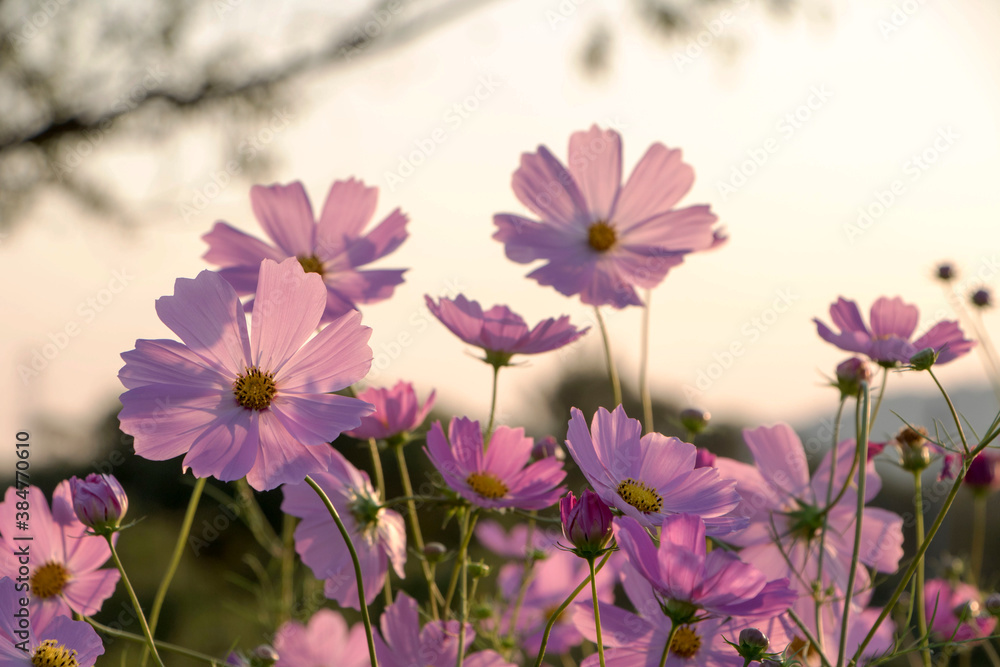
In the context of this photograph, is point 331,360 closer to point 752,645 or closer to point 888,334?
point 752,645

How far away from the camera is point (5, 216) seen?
3.42m

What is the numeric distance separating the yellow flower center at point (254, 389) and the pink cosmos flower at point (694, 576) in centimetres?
25

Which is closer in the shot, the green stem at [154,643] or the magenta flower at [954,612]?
the green stem at [154,643]

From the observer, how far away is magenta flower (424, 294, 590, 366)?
2.39 feet

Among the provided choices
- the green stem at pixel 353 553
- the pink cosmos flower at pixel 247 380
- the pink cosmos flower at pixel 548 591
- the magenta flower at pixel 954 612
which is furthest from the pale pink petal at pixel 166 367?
the magenta flower at pixel 954 612

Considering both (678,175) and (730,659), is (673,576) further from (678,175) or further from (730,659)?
(678,175)

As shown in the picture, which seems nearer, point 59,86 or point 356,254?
point 356,254

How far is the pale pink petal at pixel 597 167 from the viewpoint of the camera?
100 centimetres

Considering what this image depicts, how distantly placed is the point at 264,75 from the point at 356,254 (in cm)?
286

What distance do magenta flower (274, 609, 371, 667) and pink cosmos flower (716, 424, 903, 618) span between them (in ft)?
1.15

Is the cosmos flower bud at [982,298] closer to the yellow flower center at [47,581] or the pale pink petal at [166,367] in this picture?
the pale pink petal at [166,367]

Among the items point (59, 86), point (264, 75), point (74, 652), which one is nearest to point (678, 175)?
point (74, 652)

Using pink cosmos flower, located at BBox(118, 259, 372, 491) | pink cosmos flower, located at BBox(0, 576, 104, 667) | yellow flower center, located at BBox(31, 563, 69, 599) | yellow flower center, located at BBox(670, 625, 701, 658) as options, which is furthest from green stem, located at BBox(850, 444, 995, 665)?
yellow flower center, located at BBox(31, 563, 69, 599)

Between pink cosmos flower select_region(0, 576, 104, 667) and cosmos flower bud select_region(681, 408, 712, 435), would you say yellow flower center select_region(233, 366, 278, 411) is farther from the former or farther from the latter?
cosmos flower bud select_region(681, 408, 712, 435)
